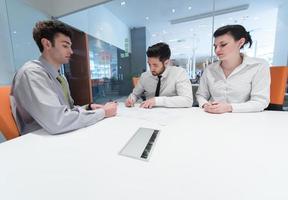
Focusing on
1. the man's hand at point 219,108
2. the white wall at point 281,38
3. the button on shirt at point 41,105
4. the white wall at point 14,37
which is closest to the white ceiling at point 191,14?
the white wall at point 281,38

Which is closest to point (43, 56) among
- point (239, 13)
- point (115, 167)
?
point (115, 167)

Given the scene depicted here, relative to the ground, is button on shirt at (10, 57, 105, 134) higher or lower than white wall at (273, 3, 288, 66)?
lower

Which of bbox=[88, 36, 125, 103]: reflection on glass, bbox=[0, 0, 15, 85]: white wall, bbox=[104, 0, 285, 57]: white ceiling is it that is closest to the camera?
bbox=[0, 0, 15, 85]: white wall

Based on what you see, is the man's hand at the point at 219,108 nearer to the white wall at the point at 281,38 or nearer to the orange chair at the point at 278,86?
the orange chair at the point at 278,86

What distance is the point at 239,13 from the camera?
13.7ft

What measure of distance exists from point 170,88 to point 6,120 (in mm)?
1190

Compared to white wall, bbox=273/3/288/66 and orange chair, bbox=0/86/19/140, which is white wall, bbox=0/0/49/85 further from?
white wall, bbox=273/3/288/66

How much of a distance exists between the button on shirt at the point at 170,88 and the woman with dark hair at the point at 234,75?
0.45ft

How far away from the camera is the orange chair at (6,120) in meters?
0.82

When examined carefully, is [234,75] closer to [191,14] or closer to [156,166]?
[156,166]

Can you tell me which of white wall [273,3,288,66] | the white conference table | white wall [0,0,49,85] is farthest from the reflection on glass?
white wall [273,3,288,66]

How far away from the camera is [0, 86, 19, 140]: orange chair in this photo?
819 mm

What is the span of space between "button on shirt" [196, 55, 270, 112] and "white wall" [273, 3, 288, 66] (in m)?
3.24

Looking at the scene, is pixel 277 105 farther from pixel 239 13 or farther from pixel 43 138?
pixel 239 13
